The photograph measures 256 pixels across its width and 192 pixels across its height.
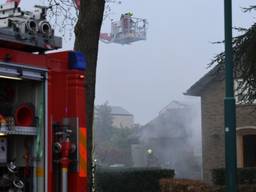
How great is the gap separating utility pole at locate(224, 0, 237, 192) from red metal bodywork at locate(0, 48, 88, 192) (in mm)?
3314

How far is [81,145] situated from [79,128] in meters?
0.16

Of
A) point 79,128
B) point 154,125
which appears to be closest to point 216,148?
point 79,128

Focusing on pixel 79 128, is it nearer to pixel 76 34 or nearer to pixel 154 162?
pixel 76 34

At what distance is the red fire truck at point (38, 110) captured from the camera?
512 cm

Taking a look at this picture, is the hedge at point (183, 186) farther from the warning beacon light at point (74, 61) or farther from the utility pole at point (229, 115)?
the warning beacon light at point (74, 61)

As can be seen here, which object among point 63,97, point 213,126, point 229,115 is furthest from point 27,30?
point 213,126

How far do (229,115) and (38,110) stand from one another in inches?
153

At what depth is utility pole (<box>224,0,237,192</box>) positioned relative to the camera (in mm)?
8383

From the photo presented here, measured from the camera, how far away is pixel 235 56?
45.9 feet

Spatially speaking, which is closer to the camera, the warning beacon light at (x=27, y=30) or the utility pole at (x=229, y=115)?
the warning beacon light at (x=27, y=30)

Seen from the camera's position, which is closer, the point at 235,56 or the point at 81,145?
the point at 81,145

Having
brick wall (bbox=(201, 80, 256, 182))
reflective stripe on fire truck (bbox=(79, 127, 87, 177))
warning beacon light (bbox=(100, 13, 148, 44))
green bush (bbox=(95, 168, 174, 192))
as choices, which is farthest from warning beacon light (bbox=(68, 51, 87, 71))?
warning beacon light (bbox=(100, 13, 148, 44))

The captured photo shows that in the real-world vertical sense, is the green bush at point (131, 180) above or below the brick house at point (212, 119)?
below

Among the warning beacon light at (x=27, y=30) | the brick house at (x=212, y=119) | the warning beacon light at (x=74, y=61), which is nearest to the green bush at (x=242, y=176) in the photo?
the brick house at (x=212, y=119)
